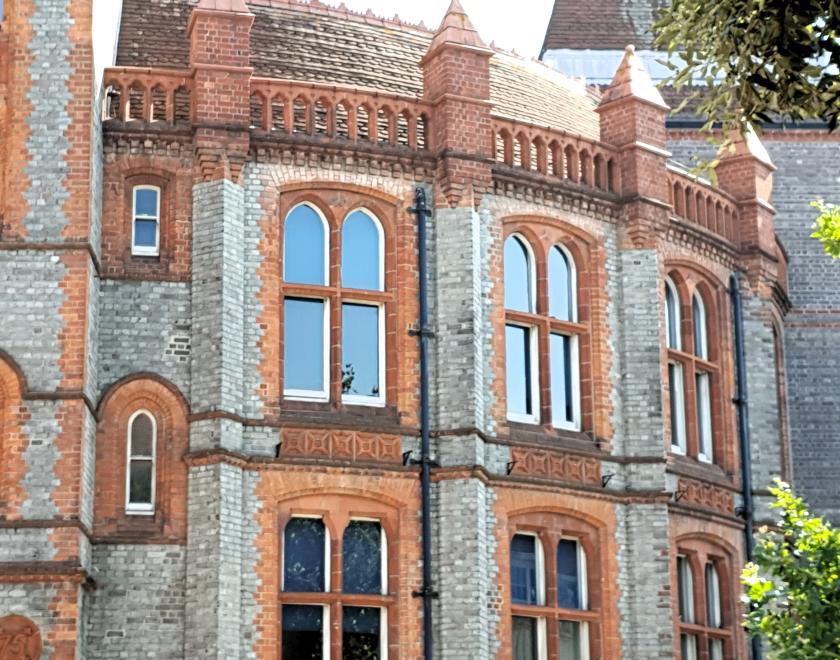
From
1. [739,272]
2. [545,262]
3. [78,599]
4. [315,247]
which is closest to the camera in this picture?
[78,599]

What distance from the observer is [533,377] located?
28453mm

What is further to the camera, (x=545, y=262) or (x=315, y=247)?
(x=545, y=262)

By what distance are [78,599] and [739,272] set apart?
46.9ft

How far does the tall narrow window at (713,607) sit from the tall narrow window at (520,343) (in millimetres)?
4660

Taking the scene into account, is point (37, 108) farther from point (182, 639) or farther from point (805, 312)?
point (805, 312)

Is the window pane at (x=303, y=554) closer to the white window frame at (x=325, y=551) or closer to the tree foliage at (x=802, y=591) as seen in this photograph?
the white window frame at (x=325, y=551)

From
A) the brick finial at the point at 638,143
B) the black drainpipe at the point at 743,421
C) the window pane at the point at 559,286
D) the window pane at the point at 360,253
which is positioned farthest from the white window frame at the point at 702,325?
the window pane at the point at 360,253

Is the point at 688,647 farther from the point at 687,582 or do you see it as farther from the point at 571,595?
the point at 571,595

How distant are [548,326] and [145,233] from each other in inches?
259

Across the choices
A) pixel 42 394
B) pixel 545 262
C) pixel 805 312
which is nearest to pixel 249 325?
pixel 42 394

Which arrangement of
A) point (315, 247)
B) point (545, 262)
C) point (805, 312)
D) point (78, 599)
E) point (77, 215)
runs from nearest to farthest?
point (78, 599) → point (77, 215) → point (315, 247) → point (545, 262) → point (805, 312)

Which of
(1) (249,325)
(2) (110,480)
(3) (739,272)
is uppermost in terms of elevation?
(3) (739,272)

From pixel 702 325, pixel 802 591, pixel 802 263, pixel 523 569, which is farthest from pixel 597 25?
pixel 802 591

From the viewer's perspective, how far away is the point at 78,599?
23.5 m
